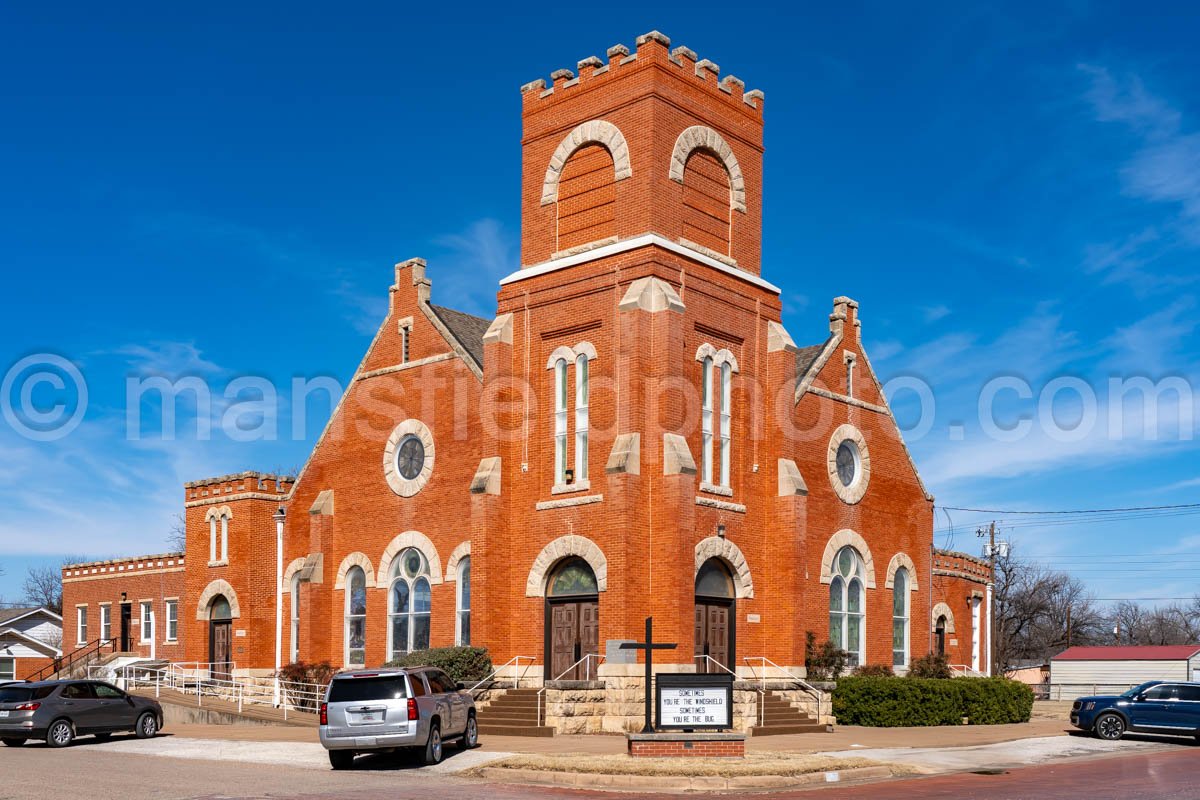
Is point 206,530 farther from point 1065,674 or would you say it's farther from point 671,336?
point 1065,674

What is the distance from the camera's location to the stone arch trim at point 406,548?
35.2m

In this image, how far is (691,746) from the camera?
21.0m

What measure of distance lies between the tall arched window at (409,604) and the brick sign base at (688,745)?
15.0m

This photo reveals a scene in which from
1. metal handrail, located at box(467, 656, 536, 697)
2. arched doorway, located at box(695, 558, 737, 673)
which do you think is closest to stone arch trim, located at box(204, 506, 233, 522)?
metal handrail, located at box(467, 656, 536, 697)

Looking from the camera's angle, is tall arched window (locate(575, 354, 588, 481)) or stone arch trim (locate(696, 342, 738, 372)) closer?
tall arched window (locate(575, 354, 588, 481))

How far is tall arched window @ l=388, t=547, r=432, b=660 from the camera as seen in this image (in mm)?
35594

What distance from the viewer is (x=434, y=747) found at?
2206 centimetres

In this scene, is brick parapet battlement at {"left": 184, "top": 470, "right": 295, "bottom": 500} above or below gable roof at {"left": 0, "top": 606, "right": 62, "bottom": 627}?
above

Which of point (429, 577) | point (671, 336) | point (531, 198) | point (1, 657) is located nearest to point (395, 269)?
point (531, 198)

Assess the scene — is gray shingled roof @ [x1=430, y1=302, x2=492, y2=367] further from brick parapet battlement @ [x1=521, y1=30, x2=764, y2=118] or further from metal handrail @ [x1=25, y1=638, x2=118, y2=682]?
metal handrail @ [x1=25, y1=638, x2=118, y2=682]

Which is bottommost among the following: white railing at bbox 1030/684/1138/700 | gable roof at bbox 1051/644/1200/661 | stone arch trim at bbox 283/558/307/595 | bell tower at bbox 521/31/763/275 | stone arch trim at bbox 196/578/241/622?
white railing at bbox 1030/684/1138/700

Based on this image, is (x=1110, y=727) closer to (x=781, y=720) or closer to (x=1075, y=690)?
(x=781, y=720)

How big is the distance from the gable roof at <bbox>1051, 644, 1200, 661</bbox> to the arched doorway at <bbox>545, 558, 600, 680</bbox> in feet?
142

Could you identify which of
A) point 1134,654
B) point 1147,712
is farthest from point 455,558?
point 1134,654
